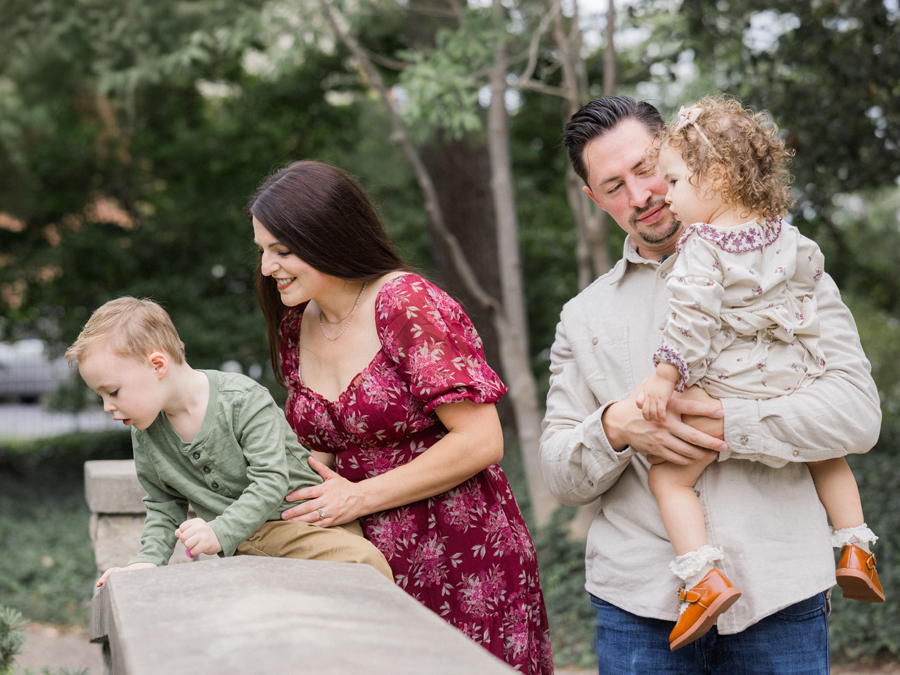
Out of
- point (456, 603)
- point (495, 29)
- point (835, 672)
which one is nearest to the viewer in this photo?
point (456, 603)

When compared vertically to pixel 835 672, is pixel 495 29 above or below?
above

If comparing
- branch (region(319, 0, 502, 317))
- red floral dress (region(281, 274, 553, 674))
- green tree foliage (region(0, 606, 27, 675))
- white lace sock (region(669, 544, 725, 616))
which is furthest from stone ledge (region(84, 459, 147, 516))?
branch (region(319, 0, 502, 317))

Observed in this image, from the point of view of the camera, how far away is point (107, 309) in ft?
7.26

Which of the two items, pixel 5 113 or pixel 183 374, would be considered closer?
pixel 183 374

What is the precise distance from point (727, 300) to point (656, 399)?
Result: 300mm

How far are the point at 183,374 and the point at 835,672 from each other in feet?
15.6

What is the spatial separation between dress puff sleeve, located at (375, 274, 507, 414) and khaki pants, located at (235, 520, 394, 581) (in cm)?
38

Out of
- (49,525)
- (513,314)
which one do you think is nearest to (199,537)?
(513,314)

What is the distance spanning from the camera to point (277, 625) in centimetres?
141

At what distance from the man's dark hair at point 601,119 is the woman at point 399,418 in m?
0.56

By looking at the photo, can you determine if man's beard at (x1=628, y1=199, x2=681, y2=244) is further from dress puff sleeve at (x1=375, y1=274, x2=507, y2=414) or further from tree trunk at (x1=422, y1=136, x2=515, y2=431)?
Result: tree trunk at (x1=422, y1=136, x2=515, y2=431)

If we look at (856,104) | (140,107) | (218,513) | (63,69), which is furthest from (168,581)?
(140,107)

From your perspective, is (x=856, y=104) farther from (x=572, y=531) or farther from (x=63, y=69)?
(x=63, y=69)

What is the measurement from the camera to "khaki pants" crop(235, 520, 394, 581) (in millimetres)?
2227
